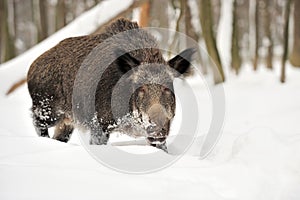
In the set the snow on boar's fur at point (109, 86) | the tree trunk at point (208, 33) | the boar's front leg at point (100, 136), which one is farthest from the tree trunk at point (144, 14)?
the boar's front leg at point (100, 136)

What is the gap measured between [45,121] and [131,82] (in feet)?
5.38

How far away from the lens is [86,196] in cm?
258

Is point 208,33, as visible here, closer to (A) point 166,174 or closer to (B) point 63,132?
(B) point 63,132

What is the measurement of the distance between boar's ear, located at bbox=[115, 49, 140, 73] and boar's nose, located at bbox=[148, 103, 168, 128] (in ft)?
2.02

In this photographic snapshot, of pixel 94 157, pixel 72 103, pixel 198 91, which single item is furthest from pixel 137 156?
pixel 198 91

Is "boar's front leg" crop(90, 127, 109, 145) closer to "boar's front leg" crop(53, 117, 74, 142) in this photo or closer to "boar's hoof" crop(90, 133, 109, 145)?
"boar's hoof" crop(90, 133, 109, 145)

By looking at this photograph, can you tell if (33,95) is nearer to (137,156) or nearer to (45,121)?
(45,121)

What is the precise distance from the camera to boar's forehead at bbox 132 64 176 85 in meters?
4.11

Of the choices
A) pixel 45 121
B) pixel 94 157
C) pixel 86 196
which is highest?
pixel 86 196

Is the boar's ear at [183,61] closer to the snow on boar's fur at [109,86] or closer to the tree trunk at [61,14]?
the snow on boar's fur at [109,86]

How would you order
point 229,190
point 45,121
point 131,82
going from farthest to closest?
point 45,121 → point 131,82 → point 229,190

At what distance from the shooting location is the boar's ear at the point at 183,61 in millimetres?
4367

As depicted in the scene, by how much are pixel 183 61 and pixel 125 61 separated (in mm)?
616

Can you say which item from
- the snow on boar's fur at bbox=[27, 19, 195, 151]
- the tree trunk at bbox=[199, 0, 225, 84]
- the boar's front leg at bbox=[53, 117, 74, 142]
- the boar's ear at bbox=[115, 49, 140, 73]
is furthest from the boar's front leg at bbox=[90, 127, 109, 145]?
the tree trunk at bbox=[199, 0, 225, 84]
